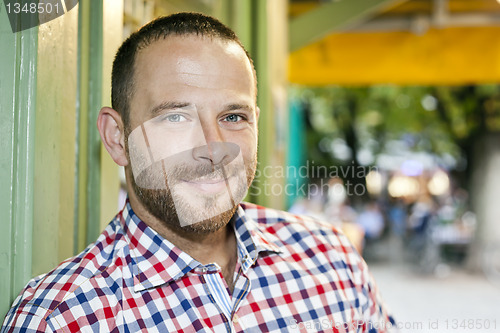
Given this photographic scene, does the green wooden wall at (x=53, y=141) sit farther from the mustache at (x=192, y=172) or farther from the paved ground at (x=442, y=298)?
the paved ground at (x=442, y=298)

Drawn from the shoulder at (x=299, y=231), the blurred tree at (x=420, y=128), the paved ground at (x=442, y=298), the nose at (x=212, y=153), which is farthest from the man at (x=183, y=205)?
the blurred tree at (x=420, y=128)

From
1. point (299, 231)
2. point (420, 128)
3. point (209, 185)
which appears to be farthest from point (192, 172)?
point (420, 128)

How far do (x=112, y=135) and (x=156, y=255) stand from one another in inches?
10.2

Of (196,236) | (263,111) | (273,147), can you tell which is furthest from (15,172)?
(273,147)

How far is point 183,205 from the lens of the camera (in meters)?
1.03

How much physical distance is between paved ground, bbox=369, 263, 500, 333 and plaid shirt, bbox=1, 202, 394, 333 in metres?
3.39

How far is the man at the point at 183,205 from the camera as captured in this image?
99cm

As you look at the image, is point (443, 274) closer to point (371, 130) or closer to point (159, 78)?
point (371, 130)

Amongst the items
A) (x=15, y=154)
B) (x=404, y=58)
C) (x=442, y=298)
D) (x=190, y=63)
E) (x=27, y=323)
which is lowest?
(x=442, y=298)

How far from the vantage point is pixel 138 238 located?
1070mm

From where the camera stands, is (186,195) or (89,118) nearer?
(186,195)

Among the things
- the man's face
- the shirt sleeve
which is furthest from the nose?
the shirt sleeve

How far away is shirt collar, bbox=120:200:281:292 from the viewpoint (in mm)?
1013

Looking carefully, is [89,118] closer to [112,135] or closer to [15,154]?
[112,135]
